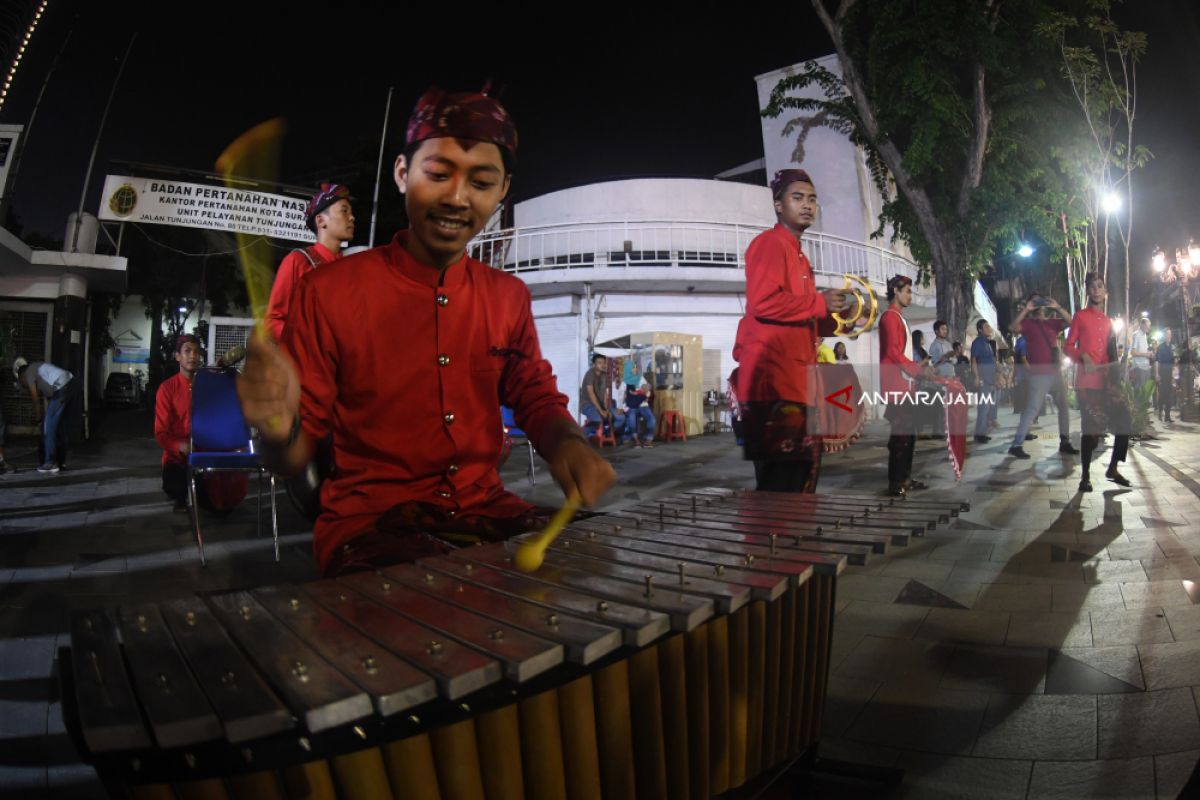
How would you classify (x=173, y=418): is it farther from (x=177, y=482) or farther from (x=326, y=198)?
(x=326, y=198)

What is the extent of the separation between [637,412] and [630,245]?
5.63 metres

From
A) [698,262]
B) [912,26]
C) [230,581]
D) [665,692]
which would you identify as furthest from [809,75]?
[665,692]

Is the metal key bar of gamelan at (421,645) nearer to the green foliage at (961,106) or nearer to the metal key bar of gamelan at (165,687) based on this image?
the metal key bar of gamelan at (165,687)

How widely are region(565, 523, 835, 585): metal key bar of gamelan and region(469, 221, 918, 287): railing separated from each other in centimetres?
1535

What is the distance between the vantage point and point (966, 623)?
3520 millimetres

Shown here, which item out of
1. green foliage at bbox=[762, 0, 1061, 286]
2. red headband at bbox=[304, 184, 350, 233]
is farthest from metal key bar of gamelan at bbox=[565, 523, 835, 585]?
green foliage at bbox=[762, 0, 1061, 286]

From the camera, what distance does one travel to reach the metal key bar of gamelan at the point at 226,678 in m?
0.92

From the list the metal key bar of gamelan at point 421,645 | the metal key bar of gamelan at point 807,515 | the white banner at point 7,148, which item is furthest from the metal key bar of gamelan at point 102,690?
the white banner at point 7,148

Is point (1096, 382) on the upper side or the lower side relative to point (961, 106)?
lower

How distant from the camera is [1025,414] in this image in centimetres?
952

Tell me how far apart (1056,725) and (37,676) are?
3925 mm

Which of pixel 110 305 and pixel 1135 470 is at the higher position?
pixel 110 305

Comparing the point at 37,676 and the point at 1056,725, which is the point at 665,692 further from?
the point at 37,676

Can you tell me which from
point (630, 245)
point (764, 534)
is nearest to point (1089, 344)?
point (764, 534)
